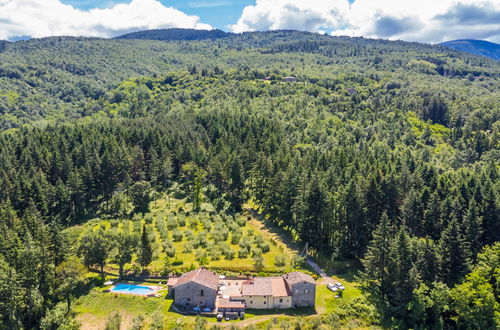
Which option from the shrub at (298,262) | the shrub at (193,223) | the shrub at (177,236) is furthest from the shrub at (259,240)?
the shrub at (177,236)

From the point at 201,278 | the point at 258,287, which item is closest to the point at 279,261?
the point at 258,287

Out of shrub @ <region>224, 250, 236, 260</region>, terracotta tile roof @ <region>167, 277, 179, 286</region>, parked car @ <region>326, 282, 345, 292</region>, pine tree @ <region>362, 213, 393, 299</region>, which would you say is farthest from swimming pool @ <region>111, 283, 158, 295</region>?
pine tree @ <region>362, 213, 393, 299</region>

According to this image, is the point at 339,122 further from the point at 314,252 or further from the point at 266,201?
the point at 314,252

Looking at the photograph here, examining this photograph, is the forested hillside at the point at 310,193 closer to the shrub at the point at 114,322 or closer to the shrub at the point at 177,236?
the shrub at the point at 114,322

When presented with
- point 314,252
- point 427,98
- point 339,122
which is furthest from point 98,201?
point 427,98

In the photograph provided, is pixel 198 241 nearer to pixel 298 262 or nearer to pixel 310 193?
pixel 298 262

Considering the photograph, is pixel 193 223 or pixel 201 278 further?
pixel 193 223

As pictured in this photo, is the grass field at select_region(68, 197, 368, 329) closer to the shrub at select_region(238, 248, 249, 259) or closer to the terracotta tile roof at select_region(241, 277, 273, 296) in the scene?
the shrub at select_region(238, 248, 249, 259)
